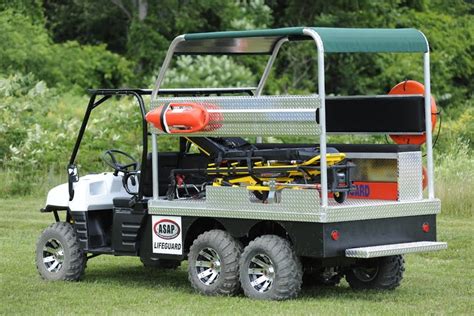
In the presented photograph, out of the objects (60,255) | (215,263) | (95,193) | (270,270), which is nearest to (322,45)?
(270,270)

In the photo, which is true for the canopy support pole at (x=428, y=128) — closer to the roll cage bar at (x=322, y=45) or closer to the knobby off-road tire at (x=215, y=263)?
the roll cage bar at (x=322, y=45)

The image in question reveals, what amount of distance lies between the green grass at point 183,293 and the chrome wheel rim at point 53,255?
0.17m

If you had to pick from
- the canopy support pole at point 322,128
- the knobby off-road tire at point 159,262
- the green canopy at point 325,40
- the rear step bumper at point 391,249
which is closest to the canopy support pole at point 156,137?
the green canopy at point 325,40

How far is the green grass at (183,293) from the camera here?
34.0ft

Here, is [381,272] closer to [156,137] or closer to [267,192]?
[267,192]

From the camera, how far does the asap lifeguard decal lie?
11.5m

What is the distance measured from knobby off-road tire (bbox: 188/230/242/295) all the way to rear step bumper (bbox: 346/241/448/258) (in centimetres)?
105

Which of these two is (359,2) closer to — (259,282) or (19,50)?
(19,50)

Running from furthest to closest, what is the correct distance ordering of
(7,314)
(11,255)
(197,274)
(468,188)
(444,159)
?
(444,159) < (468,188) < (11,255) < (197,274) < (7,314)

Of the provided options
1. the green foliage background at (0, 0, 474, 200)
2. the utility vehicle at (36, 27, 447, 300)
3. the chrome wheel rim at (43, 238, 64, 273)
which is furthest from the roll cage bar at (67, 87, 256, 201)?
the green foliage background at (0, 0, 474, 200)

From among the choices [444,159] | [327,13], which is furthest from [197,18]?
[444,159]

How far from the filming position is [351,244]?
35.0ft

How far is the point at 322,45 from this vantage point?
10.2 metres

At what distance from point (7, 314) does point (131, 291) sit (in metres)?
1.55
